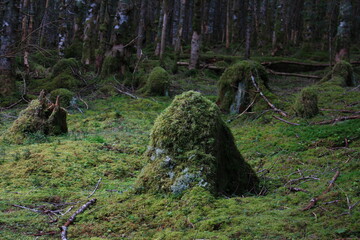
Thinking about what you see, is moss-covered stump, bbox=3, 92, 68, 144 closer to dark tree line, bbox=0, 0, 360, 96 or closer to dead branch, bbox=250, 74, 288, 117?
dark tree line, bbox=0, 0, 360, 96

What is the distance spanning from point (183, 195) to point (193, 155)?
0.54 meters

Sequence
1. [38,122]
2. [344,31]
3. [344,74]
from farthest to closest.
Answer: [344,31]
[344,74]
[38,122]

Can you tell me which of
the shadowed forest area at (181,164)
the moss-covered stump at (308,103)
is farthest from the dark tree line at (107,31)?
the moss-covered stump at (308,103)

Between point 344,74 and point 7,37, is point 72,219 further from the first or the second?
point 344,74

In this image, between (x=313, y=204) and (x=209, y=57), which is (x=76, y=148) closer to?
(x=313, y=204)

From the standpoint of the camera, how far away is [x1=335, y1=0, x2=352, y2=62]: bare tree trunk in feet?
54.7

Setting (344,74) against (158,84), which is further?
(344,74)

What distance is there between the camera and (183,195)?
421 cm

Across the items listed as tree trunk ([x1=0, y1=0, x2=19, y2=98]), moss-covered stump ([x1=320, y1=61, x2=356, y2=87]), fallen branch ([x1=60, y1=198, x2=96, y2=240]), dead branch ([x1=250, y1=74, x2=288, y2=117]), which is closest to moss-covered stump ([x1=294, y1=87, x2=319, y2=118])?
dead branch ([x1=250, y1=74, x2=288, y2=117])

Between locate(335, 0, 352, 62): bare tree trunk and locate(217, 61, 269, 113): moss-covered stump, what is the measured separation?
25.6 feet

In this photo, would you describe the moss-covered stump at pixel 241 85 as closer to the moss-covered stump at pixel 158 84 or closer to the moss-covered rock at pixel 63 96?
the moss-covered stump at pixel 158 84

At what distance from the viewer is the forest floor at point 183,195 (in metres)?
3.50

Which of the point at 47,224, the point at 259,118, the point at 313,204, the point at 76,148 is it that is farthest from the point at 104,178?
the point at 259,118

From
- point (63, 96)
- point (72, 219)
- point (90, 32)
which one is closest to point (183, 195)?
point (72, 219)
